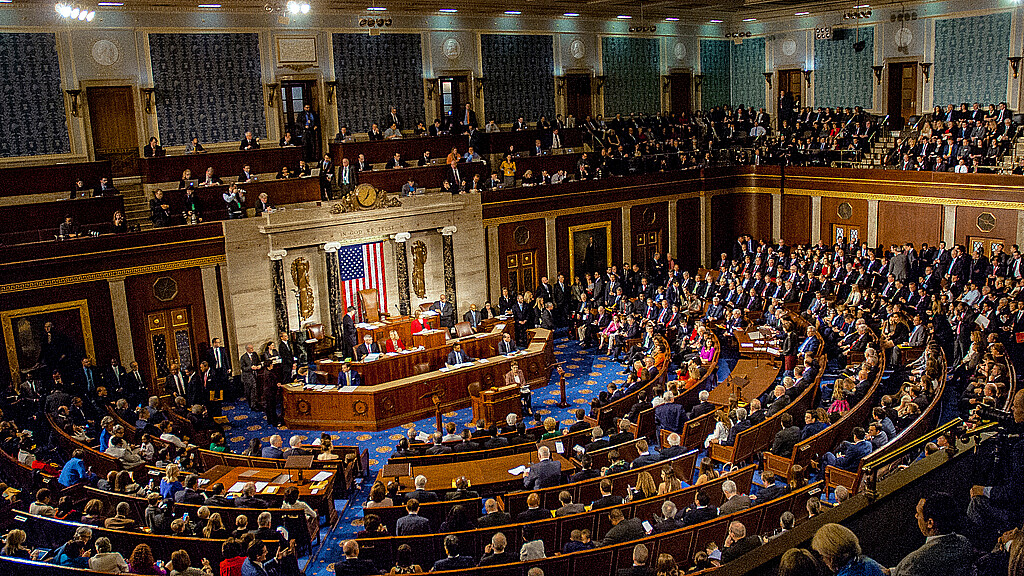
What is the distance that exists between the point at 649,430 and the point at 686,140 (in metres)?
15.1

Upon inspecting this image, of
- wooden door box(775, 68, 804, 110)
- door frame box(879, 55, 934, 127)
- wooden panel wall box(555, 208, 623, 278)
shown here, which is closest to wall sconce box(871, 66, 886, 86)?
door frame box(879, 55, 934, 127)

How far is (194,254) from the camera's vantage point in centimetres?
1841

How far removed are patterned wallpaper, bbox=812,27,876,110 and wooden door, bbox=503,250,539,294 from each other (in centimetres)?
1306

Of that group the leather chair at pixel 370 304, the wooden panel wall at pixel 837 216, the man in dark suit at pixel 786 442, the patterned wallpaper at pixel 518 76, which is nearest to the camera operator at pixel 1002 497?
the man in dark suit at pixel 786 442

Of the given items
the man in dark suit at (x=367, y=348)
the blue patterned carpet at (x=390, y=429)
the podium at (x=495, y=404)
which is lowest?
the blue patterned carpet at (x=390, y=429)

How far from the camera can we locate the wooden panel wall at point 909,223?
2252 centimetres

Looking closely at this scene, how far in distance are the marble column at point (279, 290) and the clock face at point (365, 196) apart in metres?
2.11

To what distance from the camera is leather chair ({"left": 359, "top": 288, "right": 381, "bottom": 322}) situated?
19.7 metres

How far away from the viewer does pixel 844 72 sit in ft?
93.5

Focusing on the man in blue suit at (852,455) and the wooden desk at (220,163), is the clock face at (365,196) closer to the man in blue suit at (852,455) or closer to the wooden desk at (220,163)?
the wooden desk at (220,163)

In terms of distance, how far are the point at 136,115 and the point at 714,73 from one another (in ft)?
66.4

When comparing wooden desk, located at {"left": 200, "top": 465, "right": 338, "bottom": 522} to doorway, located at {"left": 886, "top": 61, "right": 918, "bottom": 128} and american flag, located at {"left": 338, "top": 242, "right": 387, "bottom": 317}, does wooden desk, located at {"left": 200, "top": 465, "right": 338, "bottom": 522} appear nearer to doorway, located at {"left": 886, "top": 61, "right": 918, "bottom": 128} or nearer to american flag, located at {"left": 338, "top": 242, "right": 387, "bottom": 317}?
american flag, located at {"left": 338, "top": 242, "right": 387, "bottom": 317}

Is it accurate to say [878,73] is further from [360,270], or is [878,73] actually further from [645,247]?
[360,270]

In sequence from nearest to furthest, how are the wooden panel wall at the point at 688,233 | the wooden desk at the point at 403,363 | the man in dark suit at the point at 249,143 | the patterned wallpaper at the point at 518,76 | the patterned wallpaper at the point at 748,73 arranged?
the wooden desk at the point at 403,363 < the man in dark suit at the point at 249,143 < the wooden panel wall at the point at 688,233 < the patterned wallpaper at the point at 518,76 < the patterned wallpaper at the point at 748,73
